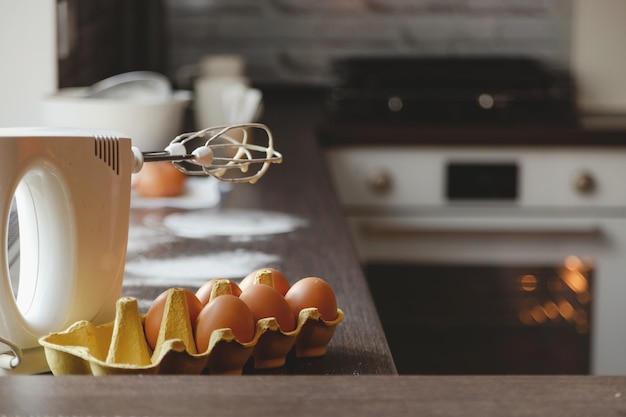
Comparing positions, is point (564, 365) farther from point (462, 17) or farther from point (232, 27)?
point (232, 27)

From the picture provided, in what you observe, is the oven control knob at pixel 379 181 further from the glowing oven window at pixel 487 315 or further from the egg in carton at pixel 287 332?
the egg in carton at pixel 287 332

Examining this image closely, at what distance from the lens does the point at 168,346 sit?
572 mm

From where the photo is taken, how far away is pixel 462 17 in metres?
2.92

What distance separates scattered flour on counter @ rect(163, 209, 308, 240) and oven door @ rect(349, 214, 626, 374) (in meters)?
0.87

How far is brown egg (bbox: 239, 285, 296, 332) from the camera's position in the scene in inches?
25.1

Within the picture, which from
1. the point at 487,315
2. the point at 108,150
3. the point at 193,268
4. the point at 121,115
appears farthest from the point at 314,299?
the point at 487,315

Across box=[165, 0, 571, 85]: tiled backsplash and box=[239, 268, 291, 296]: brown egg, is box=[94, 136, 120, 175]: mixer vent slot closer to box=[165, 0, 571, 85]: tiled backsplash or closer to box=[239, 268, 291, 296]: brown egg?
box=[239, 268, 291, 296]: brown egg

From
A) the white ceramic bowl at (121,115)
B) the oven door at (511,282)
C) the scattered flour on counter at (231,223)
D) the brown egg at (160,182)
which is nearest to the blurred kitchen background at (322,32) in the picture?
the oven door at (511,282)

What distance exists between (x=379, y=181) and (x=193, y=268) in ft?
4.02

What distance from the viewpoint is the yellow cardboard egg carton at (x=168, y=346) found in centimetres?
58

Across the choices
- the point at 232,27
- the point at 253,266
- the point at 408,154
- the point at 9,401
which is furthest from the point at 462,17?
the point at 9,401

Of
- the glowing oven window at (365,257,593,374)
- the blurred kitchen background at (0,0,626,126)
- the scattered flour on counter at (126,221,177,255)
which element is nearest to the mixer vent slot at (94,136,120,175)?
the scattered flour on counter at (126,221,177,255)

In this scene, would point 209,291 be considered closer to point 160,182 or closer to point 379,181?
point 160,182

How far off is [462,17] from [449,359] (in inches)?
46.0
